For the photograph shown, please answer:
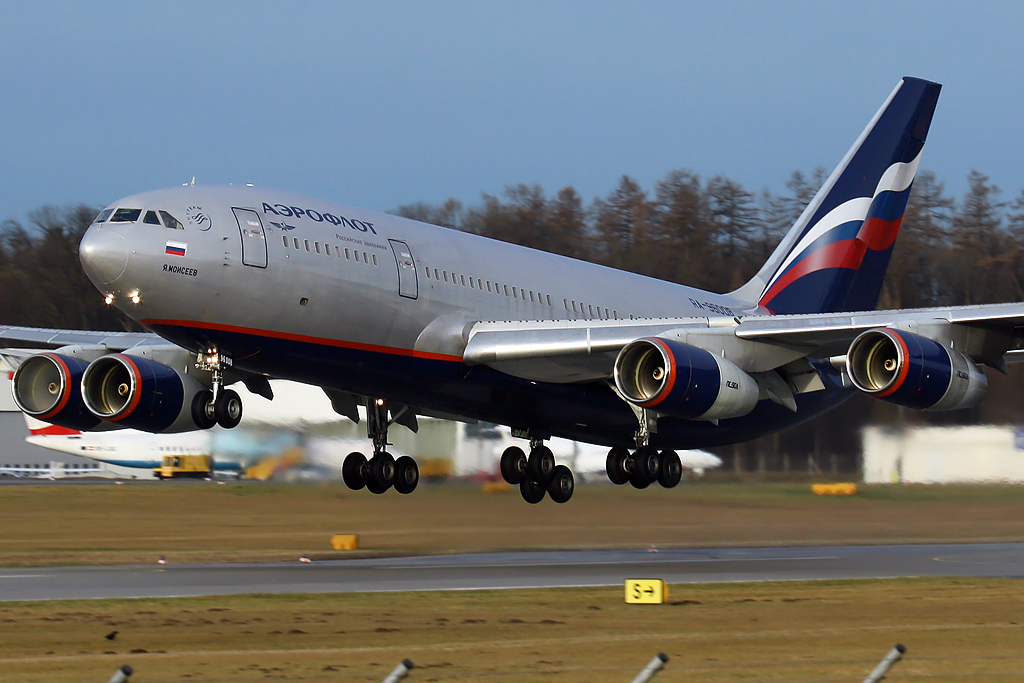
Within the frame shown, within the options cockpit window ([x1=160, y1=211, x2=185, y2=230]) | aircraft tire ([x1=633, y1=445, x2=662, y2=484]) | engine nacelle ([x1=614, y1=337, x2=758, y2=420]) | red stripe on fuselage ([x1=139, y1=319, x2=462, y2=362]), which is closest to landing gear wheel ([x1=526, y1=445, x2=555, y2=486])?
aircraft tire ([x1=633, y1=445, x2=662, y2=484])

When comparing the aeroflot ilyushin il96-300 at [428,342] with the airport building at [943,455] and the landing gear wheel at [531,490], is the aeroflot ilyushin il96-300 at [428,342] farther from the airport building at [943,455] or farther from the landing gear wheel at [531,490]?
the airport building at [943,455]

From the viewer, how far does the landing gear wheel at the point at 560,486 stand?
29.6 m

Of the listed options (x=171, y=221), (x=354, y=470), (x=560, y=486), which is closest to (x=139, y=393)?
(x=171, y=221)

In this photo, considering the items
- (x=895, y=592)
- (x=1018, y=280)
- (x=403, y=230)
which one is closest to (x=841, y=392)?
(x=895, y=592)

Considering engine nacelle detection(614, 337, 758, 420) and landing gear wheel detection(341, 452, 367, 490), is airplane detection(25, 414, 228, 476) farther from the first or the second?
engine nacelle detection(614, 337, 758, 420)

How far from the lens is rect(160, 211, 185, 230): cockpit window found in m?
21.6

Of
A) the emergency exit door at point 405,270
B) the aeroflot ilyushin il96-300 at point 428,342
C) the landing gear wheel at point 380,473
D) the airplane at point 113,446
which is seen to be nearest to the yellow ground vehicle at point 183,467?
the airplane at point 113,446

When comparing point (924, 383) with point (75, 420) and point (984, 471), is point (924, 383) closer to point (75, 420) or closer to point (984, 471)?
point (984, 471)

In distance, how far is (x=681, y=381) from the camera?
23.8 metres

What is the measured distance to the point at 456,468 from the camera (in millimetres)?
35406

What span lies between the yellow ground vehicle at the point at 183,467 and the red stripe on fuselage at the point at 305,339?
79.9 feet

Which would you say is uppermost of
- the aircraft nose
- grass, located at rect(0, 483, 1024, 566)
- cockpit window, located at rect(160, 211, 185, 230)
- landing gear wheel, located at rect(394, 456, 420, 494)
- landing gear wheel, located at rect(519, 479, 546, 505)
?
cockpit window, located at rect(160, 211, 185, 230)

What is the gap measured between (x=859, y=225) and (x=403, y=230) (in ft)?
49.7

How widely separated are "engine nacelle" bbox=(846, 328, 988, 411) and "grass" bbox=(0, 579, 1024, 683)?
3956mm
